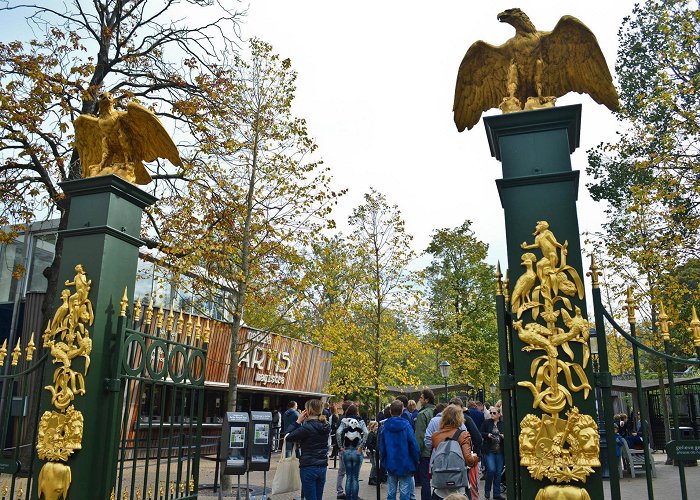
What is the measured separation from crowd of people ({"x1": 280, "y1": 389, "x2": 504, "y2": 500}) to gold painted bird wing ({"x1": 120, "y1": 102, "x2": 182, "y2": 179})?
3.96 metres

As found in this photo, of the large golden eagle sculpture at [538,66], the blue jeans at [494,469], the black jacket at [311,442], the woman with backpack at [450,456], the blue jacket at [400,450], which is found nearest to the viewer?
the large golden eagle sculpture at [538,66]

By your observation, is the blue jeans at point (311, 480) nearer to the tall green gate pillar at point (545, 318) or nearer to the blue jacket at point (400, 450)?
the blue jacket at point (400, 450)

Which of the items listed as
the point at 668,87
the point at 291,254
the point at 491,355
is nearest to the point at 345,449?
the point at 291,254

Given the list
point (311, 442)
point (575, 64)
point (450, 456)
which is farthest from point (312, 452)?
point (575, 64)

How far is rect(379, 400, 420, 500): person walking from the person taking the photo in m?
8.13

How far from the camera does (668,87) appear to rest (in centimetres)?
1295

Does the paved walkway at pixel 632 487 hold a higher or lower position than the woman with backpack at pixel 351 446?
lower

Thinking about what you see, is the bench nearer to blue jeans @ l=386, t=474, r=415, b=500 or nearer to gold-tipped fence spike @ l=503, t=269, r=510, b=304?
blue jeans @ l=386, t=474, r=415, b=500

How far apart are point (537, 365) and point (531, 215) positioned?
111 centimetres

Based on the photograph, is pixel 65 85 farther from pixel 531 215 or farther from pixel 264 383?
pixel 264 383

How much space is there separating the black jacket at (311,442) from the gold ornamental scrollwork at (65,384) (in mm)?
3420

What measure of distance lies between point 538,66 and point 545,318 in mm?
1995

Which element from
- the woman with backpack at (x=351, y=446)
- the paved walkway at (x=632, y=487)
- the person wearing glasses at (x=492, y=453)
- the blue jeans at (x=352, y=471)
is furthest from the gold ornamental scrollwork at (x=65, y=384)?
the person wearing glasses at (x=492, y=453)

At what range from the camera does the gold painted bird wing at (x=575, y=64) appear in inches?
175
